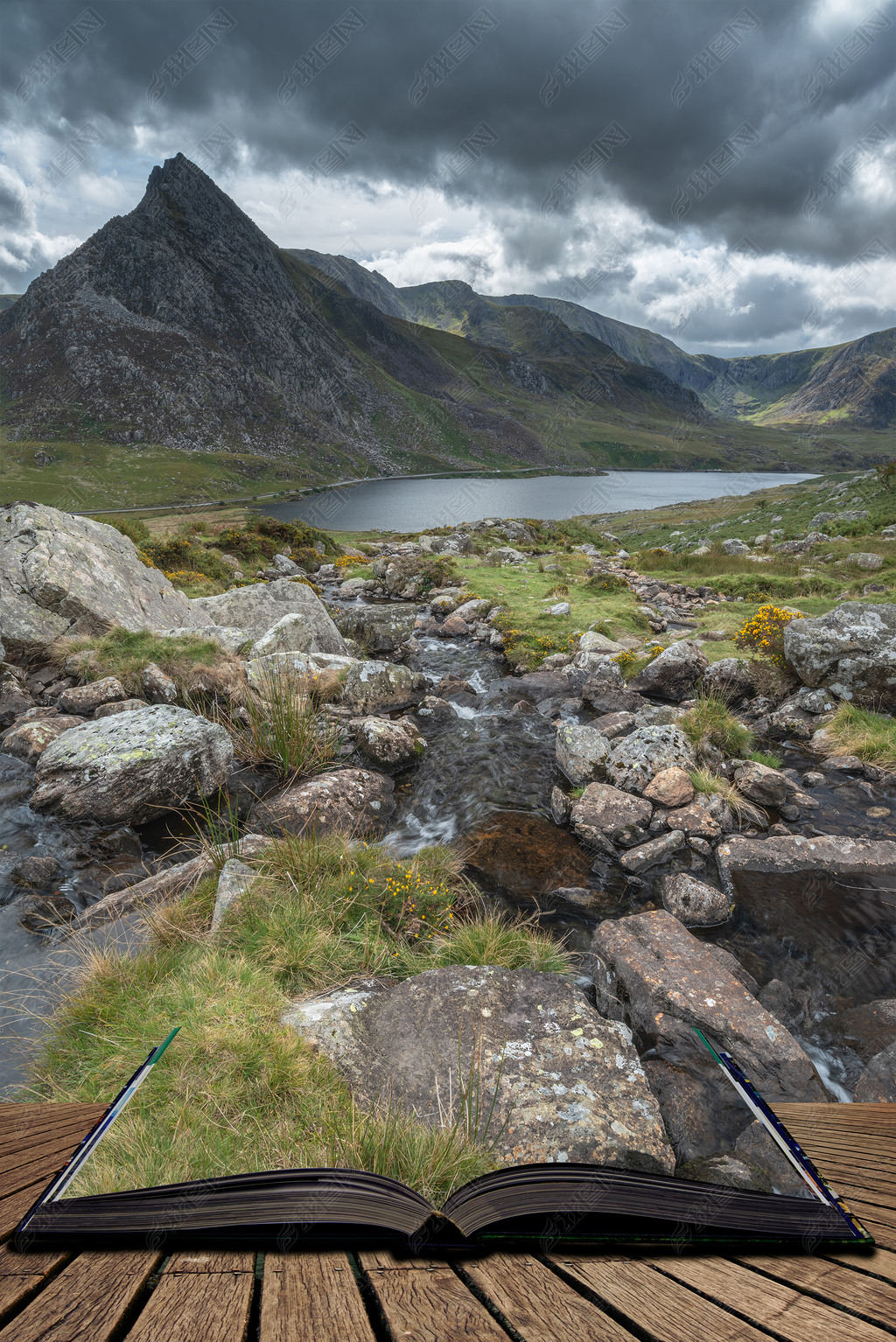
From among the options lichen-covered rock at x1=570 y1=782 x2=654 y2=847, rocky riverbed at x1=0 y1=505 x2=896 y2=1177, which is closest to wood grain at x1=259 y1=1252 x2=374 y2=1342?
rocky riverbed at x1=0 y1=505 x2=896 y2=1177

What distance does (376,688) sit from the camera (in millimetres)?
11797

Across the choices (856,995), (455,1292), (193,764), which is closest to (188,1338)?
(455,1292)

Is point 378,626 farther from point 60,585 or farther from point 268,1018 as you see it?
point 268,1018

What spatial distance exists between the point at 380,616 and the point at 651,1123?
1467cm

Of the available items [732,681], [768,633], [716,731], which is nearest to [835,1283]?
[716,731]

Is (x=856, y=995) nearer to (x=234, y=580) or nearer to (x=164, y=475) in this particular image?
(x=234, y=580)

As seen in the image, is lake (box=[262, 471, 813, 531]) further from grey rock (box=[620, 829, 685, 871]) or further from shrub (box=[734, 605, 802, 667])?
grey rock (box=[620, 829, 685, 871])

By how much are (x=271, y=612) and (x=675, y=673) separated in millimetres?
10939

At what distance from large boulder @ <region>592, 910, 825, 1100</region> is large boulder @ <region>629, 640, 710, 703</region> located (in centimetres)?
716

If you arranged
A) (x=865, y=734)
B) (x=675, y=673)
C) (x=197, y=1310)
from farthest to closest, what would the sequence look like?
(x=675, y=673), (x=865, y=734), (x=197, y=1310)

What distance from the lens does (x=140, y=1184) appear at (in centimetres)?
241

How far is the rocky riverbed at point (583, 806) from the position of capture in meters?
4.82

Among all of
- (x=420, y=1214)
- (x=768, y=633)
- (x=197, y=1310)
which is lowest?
(x=768, y=633)

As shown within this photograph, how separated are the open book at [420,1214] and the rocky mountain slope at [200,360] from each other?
14677 centimetres
